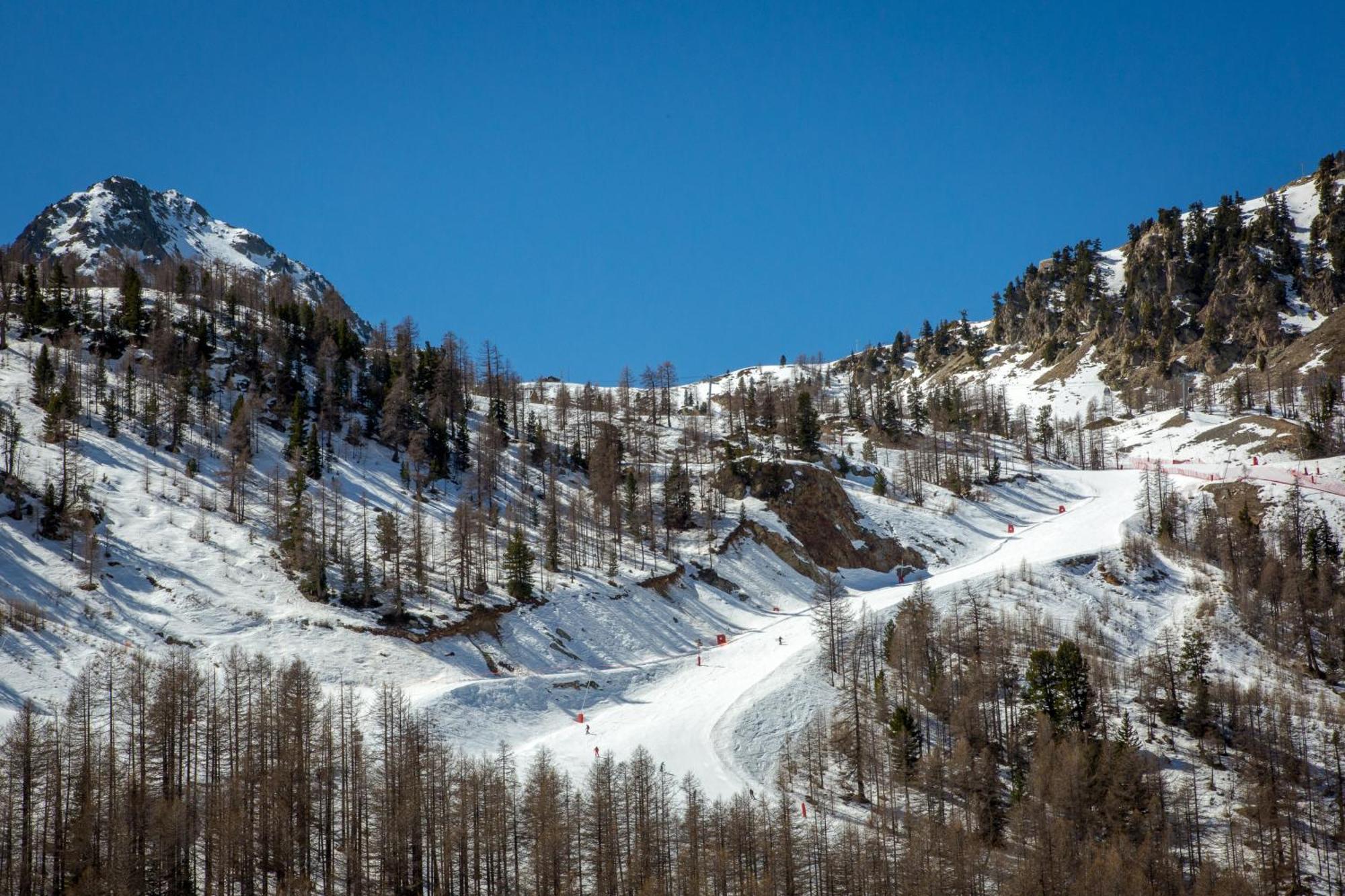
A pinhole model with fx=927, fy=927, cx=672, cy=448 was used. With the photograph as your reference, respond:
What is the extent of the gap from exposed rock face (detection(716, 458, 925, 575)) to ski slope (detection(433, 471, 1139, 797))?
29.4ft

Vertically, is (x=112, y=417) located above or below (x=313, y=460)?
above

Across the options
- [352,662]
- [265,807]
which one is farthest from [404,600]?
[265,807]

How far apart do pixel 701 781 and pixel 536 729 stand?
42.6 ft

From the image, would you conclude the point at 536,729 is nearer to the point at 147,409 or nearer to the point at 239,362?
the point at 147,409

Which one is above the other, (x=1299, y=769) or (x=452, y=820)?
(x=452, y=820)

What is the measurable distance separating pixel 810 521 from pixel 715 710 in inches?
1693

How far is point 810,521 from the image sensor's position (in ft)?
357

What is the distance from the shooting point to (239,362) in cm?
11612

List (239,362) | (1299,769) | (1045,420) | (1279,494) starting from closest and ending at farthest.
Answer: (1299,769), (1279,494), (239,362), (1045,420)

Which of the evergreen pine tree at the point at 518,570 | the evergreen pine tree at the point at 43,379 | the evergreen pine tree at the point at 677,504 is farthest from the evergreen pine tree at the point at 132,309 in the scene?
the evergreen pine tree at the point at 677,504

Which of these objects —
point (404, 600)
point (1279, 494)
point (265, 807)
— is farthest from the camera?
point (1279, 494)

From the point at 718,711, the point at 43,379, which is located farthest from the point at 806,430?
the point at 43,379

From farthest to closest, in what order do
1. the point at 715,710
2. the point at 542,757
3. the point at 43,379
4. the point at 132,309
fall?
the point at 132,309 → the point at 43,379 → the point at 715,710 → the point at 542,757

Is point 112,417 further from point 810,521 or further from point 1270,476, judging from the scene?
point 1270,476
